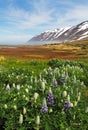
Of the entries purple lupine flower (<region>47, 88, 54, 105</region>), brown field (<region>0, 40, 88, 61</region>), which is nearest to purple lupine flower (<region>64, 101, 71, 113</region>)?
purple lupine flower (<region>47, 88, 54, 105</region>)

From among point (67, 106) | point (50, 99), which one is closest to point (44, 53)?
point (50, 99)

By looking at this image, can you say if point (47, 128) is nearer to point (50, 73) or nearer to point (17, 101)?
point (17, 101)

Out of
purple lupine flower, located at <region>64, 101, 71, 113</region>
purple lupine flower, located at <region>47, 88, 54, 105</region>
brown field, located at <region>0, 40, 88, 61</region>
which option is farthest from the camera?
brown field, located at <region>0, 40, 88, 61</region>

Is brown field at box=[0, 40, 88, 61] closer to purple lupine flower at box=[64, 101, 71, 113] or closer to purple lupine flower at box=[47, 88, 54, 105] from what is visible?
purple lupine flower at box=[47, 88, 54, 105]

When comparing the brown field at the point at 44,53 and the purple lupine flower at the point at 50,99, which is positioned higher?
the purple lupine flower at the point at 50,99

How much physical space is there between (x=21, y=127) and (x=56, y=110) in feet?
4.28

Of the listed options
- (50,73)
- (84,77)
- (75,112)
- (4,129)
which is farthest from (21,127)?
(84,77)

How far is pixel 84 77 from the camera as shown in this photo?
57.5ft

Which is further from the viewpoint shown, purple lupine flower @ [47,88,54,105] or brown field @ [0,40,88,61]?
brown field @ [0,40,88,61]

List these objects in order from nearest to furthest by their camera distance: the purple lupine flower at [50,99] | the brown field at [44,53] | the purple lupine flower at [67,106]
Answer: the purple lupine flower at [67,106], the purple lupine flower at [50,99], the brown field at [44,53]

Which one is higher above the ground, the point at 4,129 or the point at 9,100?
the point at 9,100

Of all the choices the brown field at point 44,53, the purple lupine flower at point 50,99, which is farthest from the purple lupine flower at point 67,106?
the brown field at point 44,53

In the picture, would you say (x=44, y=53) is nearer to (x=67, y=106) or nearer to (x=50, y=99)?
(x=50, y=99)

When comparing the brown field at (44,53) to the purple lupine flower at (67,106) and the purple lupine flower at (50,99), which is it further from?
the purple lupine flower at (67,106)
